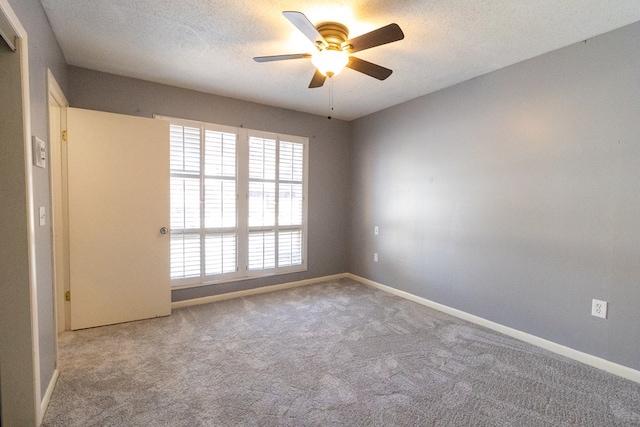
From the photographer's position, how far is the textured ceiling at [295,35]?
2.06 meters

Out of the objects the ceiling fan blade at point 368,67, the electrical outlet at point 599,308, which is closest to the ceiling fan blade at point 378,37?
the ceiling fan blade at point 368,67

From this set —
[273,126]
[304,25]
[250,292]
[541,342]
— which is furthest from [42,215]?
[541,342]

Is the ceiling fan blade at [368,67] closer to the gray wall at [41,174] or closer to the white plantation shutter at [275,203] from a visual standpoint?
the gray wall at [41,174]

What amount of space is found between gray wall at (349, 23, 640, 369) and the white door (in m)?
2.98

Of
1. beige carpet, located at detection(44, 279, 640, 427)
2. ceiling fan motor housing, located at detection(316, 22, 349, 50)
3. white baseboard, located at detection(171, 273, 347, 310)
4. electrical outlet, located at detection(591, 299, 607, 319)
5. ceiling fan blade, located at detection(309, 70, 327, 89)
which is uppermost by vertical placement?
ceiling fan motor housing, located at detection(316, 22, 349, 50)

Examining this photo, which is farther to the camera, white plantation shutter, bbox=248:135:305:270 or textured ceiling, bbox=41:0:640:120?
white plantation shutter, bbox=248:135:305:270

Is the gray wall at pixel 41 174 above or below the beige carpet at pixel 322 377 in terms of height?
above

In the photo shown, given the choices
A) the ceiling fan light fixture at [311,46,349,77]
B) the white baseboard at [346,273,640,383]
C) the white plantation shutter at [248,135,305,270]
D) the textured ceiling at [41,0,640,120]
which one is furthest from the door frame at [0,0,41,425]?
the white baseboard at [346,273,640,383]

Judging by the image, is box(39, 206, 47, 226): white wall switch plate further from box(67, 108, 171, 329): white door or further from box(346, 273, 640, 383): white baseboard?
box(346, 273, 640, 383): white baseboard

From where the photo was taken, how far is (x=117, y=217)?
121 inches

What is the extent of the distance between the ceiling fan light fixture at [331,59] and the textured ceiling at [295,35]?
27cm

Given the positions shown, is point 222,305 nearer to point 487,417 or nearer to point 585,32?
point 487,417

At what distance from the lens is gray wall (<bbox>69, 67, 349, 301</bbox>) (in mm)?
3199

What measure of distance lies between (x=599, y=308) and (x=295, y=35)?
3.29 meters
